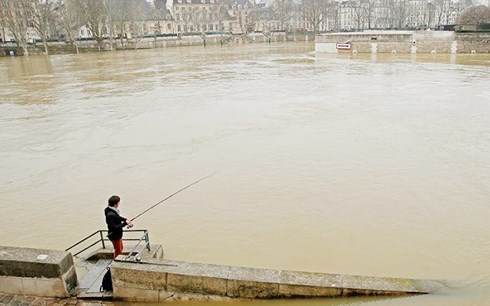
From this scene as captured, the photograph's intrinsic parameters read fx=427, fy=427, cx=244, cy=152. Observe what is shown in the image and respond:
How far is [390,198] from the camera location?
31.9 ft

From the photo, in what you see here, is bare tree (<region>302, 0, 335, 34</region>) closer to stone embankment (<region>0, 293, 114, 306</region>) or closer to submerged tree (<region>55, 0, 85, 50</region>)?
submerged tree (<region>55, 0, 85, 50</region>)

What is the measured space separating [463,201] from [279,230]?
4272mm

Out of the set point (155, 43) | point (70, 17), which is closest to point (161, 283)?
point (70, 17)

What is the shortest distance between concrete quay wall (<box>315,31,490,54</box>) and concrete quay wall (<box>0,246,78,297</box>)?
49124mm

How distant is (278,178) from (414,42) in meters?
43.3

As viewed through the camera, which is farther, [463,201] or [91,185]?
[91,185]

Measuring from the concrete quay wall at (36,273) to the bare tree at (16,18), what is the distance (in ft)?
214

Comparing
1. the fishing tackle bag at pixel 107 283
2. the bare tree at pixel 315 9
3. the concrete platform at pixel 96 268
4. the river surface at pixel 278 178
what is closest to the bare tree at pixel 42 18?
the river surface at pixel 278 178

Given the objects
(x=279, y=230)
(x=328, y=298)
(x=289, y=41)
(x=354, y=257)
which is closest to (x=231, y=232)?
(x=279, y=230)

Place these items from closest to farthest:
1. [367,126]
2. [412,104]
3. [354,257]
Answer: [354,257], [367,126], [412,104]

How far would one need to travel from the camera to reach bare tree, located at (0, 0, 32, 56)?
61812mm

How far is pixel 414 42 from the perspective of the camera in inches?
1892

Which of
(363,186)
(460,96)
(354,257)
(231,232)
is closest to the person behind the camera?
(354,257)

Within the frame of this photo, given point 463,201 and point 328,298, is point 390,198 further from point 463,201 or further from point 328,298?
point 328,298
